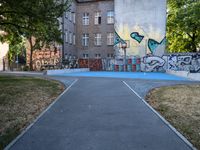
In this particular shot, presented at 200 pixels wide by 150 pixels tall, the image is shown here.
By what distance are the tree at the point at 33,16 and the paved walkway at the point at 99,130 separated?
20.8ft

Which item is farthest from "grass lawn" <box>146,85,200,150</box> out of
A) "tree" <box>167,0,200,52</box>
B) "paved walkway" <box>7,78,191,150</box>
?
"tree" <box>167,0,200,52</box>

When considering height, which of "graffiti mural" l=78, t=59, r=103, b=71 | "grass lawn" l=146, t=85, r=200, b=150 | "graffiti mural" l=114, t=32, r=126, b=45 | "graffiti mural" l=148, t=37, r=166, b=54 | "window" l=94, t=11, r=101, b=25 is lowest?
"grass lawn" l=146, t=85, r=200, b=150

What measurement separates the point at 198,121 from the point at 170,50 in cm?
4085

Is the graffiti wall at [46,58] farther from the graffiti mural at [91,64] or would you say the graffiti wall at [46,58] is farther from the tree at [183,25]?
the tree at [183,25]

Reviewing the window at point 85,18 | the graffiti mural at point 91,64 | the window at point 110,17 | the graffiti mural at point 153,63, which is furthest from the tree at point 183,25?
the window at point 85,18

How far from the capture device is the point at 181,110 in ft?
31.0

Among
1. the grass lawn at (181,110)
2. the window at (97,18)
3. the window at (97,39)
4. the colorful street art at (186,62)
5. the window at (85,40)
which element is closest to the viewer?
the grass lawn at (181,110)

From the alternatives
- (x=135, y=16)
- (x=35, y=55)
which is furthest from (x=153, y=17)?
(x=35, y=55)

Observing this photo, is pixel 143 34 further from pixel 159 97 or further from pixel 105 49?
pixel 159 97

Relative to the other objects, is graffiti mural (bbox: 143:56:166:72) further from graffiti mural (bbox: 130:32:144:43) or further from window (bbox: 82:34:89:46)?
window (bbox: 82:34:89:46)

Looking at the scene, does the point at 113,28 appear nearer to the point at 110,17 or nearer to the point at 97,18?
the point at 110,17

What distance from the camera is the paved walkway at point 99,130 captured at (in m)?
5.52

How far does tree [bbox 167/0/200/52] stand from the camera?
3850 cm

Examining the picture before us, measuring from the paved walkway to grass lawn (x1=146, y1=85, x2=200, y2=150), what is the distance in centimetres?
47
